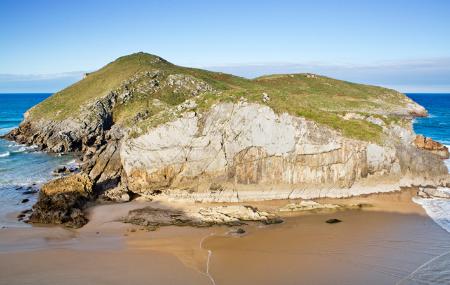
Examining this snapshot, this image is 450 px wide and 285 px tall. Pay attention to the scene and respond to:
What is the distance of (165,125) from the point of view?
28.5 m

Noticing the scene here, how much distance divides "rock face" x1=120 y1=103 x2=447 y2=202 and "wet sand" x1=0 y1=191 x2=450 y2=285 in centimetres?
316

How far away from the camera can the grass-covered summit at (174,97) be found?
29031mm

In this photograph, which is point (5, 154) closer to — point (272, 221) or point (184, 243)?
point (184, 243)

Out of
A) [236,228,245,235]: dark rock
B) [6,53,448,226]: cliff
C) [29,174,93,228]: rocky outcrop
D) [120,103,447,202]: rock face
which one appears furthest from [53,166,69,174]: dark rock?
[236,228,245,235]: dark rock

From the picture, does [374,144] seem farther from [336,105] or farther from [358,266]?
[336,105]

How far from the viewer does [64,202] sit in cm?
2625

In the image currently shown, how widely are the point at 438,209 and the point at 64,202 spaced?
76.4ft

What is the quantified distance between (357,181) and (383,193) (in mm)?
1888

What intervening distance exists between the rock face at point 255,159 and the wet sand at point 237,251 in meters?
3.16

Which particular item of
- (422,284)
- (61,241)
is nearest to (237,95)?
(61,241)

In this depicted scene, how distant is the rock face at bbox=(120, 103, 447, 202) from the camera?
2745cm

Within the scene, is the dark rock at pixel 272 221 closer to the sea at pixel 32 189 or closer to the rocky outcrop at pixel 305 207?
the rocky outcrop at pixel 305 207

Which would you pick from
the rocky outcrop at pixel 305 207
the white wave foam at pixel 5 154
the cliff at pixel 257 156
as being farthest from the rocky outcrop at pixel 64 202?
the white wave foam at pixel 5 154

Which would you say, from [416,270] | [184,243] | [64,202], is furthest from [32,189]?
[416,270]
